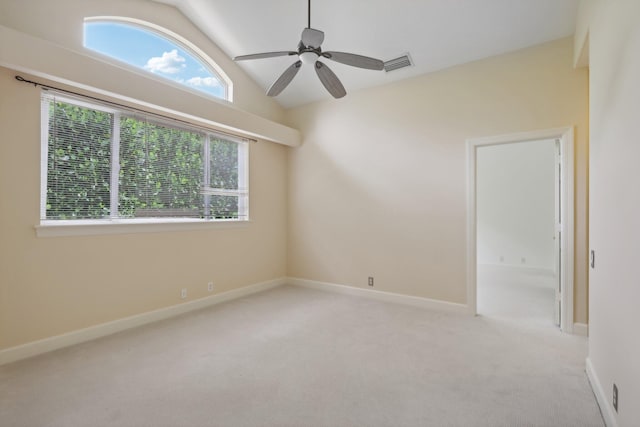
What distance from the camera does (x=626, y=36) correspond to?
1.58 meters

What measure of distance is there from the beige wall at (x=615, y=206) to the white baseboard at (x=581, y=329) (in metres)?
1.01

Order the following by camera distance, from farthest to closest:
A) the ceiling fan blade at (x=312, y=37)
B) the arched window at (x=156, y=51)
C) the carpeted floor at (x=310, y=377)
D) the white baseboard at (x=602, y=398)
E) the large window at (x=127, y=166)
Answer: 1. the arched window at (x=156, y=51)
2. the large window at (x=127, y=166)
3. the ceiling fan blade at (x=312, y=37)
4. the carpeted floor at (x=310, y=377)
5. the white baseboard at (x=602, y=398)

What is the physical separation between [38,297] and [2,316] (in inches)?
9.7

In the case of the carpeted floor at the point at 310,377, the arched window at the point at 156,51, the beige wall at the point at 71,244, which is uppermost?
the arched window at the point at 156,51

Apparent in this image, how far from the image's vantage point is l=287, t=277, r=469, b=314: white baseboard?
3792mm

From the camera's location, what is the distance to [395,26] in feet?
11.0

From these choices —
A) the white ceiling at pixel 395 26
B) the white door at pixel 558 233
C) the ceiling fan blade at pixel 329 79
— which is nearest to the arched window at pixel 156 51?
the white ceiling at pixel 395 26

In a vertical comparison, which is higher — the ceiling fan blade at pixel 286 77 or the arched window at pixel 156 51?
the arched window at pixel 156 51

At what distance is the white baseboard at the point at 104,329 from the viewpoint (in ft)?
8.34

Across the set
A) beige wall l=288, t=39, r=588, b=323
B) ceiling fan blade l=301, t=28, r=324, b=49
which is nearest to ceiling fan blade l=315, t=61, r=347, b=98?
ceiling fan blade l=301, t=28, r=324, b=49

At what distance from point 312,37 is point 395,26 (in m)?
1.61

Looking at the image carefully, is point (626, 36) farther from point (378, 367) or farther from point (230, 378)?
point (230, 378)

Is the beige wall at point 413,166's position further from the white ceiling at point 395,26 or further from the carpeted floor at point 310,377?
the carpeted floor at point 310,377

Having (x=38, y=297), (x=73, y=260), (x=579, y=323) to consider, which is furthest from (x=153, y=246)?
(x=579, y=323)
